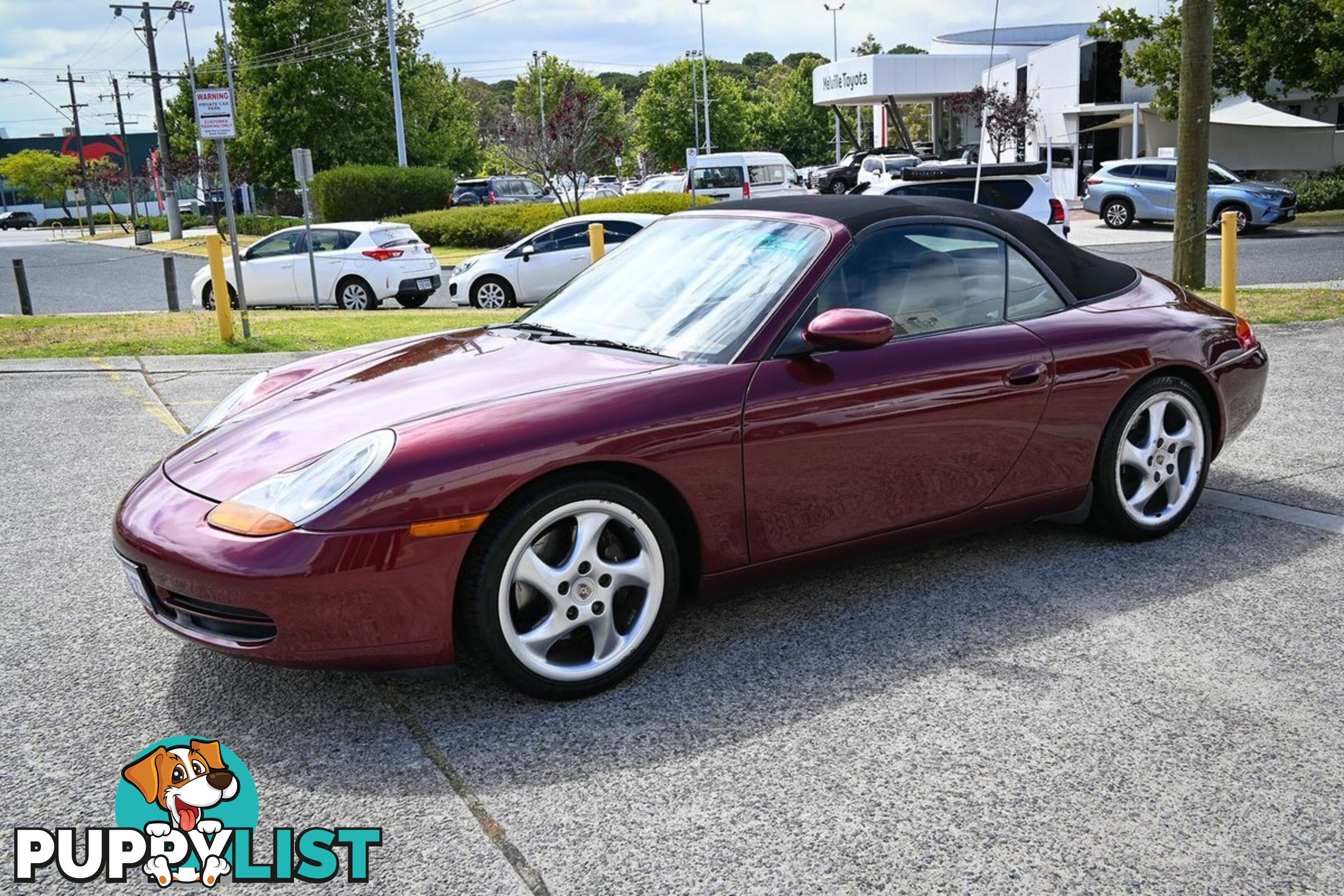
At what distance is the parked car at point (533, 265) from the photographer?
1736 centimetres

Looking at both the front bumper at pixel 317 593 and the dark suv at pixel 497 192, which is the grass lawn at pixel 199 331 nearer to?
the front bumper at pixel 317 593

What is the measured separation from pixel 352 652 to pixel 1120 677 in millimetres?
2207

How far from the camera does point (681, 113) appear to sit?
268 feet

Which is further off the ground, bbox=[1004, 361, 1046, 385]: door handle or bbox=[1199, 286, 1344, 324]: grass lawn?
bbox=[1004, 361, 1046, 385]: door handle

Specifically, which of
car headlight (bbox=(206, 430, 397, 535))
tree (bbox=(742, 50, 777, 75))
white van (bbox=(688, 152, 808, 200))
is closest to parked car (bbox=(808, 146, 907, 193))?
white van (bbox=(688, 152, 808, 200))

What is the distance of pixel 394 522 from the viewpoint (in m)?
3.11

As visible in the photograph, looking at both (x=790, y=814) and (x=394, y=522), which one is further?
(x=394, y=522)

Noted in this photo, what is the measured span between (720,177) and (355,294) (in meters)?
16.5

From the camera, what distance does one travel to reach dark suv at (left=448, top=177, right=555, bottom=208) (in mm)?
40625

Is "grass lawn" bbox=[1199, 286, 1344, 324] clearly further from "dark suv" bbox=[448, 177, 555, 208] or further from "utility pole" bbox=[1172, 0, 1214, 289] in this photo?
"dark suv" bbox=[448, 177, 555, 208]

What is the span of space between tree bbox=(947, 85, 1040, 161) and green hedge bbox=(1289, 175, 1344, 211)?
34.2 ft

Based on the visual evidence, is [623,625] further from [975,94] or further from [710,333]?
[975,94]

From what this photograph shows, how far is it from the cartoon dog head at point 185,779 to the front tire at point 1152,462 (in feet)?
10.6

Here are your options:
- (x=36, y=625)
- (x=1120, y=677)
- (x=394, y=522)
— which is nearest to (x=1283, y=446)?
(x=1120, y=677)
